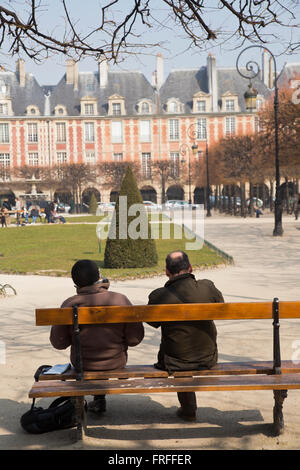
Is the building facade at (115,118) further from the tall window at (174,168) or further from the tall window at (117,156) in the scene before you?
the tall window at (174,168)

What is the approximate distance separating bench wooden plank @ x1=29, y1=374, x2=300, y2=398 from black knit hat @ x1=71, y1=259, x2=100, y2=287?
549 mm

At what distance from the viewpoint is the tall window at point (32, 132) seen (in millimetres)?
56219

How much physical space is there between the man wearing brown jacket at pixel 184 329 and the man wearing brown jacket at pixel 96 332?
176 mm

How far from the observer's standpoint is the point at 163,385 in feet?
10.9

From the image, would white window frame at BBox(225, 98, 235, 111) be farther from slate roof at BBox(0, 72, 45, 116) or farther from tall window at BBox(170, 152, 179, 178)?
slate roof at BBox(0, 72, 45, 116)

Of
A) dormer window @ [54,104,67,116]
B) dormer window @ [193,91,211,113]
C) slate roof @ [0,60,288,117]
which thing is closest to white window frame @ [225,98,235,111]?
slate roof @ [0,60,288,117]

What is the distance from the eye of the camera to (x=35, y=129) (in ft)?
185

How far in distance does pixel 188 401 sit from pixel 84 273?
95 centimetres

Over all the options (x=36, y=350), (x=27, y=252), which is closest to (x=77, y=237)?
(x=27, y=252)

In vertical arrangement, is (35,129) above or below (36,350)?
above

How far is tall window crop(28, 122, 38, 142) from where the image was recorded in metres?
56.2

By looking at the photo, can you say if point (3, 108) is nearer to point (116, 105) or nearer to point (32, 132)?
point (32, 132)
